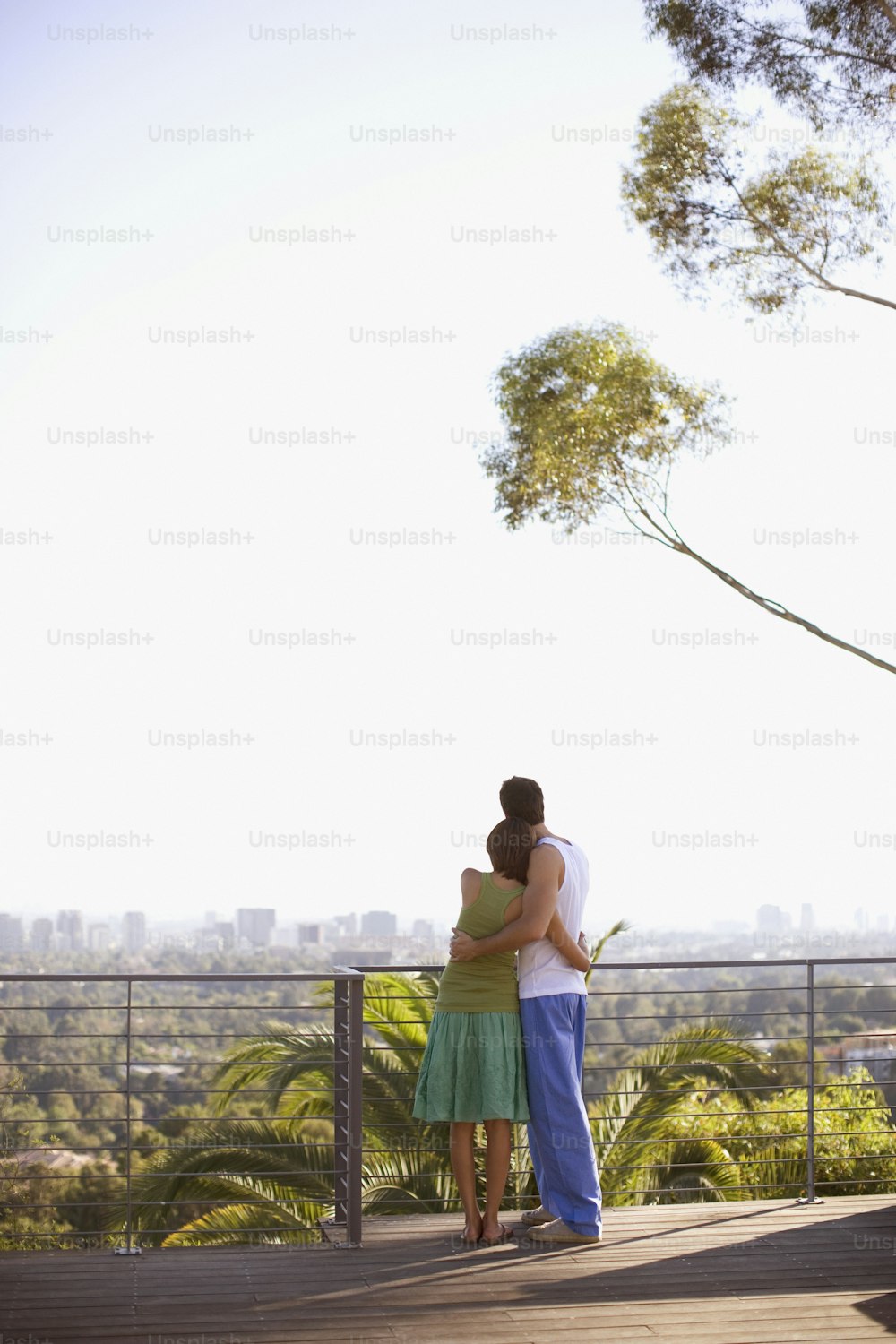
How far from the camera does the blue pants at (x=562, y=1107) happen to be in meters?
4.88

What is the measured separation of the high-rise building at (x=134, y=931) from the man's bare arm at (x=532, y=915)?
1773 inches

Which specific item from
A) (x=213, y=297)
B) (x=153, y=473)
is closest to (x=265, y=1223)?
(x=213, y=297)

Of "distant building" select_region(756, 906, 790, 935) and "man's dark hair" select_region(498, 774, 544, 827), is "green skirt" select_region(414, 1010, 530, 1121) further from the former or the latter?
"distant building" select_region(756, 906, 790, 935)

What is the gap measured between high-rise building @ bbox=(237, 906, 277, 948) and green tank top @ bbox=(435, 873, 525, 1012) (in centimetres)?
4483

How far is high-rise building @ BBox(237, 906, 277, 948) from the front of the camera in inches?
1957

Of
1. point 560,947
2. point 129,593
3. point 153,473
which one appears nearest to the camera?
point 560,947

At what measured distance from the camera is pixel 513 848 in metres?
4.84

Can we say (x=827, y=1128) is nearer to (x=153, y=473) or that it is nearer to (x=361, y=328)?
(x=361, y=328)

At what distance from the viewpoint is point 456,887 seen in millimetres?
4977

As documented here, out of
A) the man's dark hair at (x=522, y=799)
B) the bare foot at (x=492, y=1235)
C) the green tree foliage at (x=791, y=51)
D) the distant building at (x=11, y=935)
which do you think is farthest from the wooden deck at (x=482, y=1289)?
the distant building at (x=11, y=935)

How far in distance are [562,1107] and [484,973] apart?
55cm

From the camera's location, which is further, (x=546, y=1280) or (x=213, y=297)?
(x=213, y=297)

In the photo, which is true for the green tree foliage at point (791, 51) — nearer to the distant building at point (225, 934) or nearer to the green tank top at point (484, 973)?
the green tank top at point (484, 973)

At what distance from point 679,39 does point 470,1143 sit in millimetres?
7664
